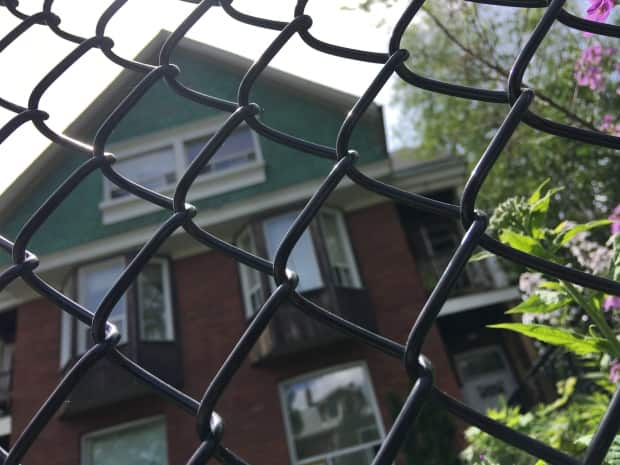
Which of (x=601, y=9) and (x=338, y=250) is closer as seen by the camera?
(x=601, y=9)

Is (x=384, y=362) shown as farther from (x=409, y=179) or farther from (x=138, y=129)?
(x=138, y=129)

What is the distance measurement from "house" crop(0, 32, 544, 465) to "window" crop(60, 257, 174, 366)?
0.04 metres

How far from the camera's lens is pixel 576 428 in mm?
3061

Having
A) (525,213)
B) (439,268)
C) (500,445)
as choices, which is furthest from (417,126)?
(525,213)

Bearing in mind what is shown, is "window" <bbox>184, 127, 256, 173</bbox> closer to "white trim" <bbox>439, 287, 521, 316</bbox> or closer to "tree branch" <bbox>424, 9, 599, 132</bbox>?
"white trim" <bbox>439, 287, 521, 316</bbox>

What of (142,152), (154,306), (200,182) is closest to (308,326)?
(154,306)

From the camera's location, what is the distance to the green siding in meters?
10.4

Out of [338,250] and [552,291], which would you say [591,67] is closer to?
[552,291]

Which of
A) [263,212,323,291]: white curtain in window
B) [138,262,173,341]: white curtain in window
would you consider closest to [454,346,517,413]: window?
[263,212,323,291]: white curtain in window

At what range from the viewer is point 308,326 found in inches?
355

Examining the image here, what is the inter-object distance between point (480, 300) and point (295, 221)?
10084mm

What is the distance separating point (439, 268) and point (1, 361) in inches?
395

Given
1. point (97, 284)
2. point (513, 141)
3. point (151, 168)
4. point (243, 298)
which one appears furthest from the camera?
point (151, 168)

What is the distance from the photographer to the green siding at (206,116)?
34.3ft
